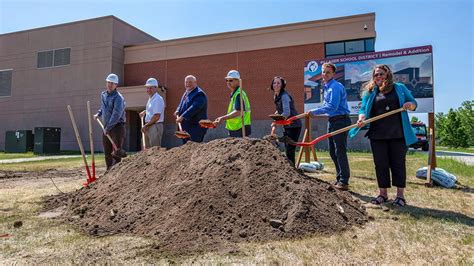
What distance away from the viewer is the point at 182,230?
315 cm

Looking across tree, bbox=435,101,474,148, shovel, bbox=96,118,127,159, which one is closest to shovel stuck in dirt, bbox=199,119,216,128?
shovel, bbox=96,118,127,159

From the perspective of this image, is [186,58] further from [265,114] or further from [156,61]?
[265,114]

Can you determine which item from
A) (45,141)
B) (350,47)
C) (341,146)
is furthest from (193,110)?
(45,141)

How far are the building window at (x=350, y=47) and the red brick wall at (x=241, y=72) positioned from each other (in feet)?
1.80

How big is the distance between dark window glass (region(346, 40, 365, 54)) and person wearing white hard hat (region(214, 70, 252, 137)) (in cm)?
1688

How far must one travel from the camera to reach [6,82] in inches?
1137

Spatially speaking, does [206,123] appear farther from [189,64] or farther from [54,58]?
[54,58]

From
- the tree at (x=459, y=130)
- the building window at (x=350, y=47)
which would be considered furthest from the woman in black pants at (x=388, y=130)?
the tree at (x=459, y=130)

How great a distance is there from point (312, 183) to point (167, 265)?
210 cm

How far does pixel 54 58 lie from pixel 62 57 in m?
0.82

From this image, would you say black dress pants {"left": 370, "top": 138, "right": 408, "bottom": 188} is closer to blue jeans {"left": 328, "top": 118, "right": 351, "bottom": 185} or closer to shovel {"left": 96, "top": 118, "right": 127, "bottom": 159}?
blue jeans {"left": 328, "top": 118, "right": 351, "bottom": 185}

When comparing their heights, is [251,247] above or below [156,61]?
below

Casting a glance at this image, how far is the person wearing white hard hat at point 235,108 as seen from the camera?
5.27 meters

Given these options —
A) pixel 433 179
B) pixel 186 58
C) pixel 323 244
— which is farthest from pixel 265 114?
pixel 323 244
